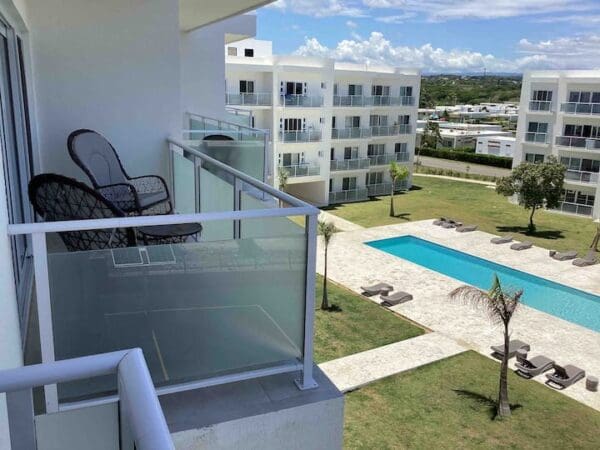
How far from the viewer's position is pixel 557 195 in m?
23.0

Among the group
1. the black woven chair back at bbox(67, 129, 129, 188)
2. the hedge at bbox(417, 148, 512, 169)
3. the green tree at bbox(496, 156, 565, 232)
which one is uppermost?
the black woven chair back at bbox(67, 129, 129, 188)

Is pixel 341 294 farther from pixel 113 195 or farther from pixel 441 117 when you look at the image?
pixel 441 117

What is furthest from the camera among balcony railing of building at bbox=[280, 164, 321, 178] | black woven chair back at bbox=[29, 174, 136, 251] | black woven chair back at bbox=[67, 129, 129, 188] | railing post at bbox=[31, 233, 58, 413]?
balcony railing of building at bbox=[280, 164, 321, 178]

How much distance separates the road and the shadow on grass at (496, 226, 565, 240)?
14817 millimetres

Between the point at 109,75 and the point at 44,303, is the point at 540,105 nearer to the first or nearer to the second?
the point at 109,75

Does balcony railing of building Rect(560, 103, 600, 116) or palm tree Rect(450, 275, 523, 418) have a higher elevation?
balcony railing of building Rect(560, 103, 600, 116)

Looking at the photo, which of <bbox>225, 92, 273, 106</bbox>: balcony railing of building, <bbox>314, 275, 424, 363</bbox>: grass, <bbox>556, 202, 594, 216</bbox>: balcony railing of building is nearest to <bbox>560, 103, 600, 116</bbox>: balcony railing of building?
<bbox>556, 202, 594, 216</bbox>: balcony railing of building

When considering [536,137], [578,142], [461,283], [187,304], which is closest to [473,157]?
[536,137]

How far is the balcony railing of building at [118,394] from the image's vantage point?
2.68 feet

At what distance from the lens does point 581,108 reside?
82.9ft

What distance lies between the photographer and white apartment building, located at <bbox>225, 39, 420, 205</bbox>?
24.4 m

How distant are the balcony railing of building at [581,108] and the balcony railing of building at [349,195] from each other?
409 inches

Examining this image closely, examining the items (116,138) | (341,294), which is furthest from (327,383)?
(341,294)

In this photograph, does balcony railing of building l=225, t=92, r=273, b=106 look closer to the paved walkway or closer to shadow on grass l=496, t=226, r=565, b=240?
shadow on grass l=496, t=226, r=565, b=240
